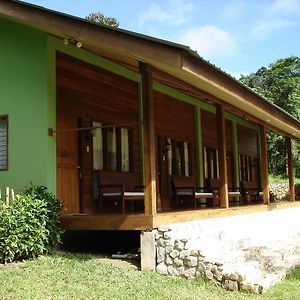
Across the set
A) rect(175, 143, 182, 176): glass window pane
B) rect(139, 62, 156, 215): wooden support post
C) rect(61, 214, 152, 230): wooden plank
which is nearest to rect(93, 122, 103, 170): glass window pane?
rect(61, 214, 152, 230): wooden plank

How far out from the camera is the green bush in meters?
7.43

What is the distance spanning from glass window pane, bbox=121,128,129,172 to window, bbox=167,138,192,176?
2.16 meters

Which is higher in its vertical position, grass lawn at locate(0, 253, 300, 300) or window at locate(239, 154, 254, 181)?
window at locate(239, 154, 254, 181)

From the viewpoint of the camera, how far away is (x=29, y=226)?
7664mm

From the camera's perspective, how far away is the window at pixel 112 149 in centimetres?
1085

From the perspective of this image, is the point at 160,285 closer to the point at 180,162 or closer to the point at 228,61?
the point at 180,162

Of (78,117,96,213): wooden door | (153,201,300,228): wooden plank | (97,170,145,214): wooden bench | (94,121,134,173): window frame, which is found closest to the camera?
(153,201,300,228): wooden plank

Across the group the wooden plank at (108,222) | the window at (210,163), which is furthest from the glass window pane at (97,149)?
the window at (210,163)

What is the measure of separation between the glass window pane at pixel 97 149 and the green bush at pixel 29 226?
229 centimetres

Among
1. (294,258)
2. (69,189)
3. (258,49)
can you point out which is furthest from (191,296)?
(258,49)

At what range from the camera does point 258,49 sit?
4700cm

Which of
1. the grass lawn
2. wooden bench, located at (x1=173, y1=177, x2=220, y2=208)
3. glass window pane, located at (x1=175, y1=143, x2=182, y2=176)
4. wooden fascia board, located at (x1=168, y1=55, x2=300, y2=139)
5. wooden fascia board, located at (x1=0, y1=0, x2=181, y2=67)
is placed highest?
Result: wooden fascia board, located at (x1=0, y1=0, x2=181, y2=67)

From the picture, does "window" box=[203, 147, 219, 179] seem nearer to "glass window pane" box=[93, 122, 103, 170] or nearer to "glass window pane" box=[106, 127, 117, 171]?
"glass window pane" box=[106, 127, 117, 171]

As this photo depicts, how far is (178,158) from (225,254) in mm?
7225
